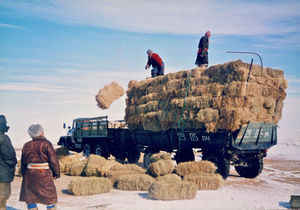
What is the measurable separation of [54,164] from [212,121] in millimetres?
7344

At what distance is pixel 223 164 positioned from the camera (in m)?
12.9

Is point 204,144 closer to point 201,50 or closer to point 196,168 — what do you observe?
point 196,168

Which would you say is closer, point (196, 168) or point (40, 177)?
point (40, 177)

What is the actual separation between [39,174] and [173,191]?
3927 millimetres

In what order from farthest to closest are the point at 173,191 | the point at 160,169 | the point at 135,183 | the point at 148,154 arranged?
the point at 148,154
the point at 160,169
the point at 135,183
the point at 173,191

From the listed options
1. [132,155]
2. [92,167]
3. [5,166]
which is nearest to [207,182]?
[92,167]

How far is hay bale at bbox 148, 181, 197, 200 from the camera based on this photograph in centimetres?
935

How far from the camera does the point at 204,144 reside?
13633mm

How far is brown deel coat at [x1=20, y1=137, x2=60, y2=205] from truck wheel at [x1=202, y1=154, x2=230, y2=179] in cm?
760

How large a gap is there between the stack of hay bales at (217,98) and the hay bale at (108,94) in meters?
4.79

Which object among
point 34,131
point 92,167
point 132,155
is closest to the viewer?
point 34,131

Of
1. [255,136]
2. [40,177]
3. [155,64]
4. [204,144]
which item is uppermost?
[155,64]

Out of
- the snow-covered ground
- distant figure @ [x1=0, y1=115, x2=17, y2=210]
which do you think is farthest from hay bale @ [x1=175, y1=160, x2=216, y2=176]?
distant figure @ [x1=0, y1=115, x2=17, y2=210]

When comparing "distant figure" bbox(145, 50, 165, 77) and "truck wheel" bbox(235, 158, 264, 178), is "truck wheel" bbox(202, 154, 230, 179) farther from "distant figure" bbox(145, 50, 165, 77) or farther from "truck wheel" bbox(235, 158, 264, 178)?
"distant figure" bbox(145, 50, 165, 77)
